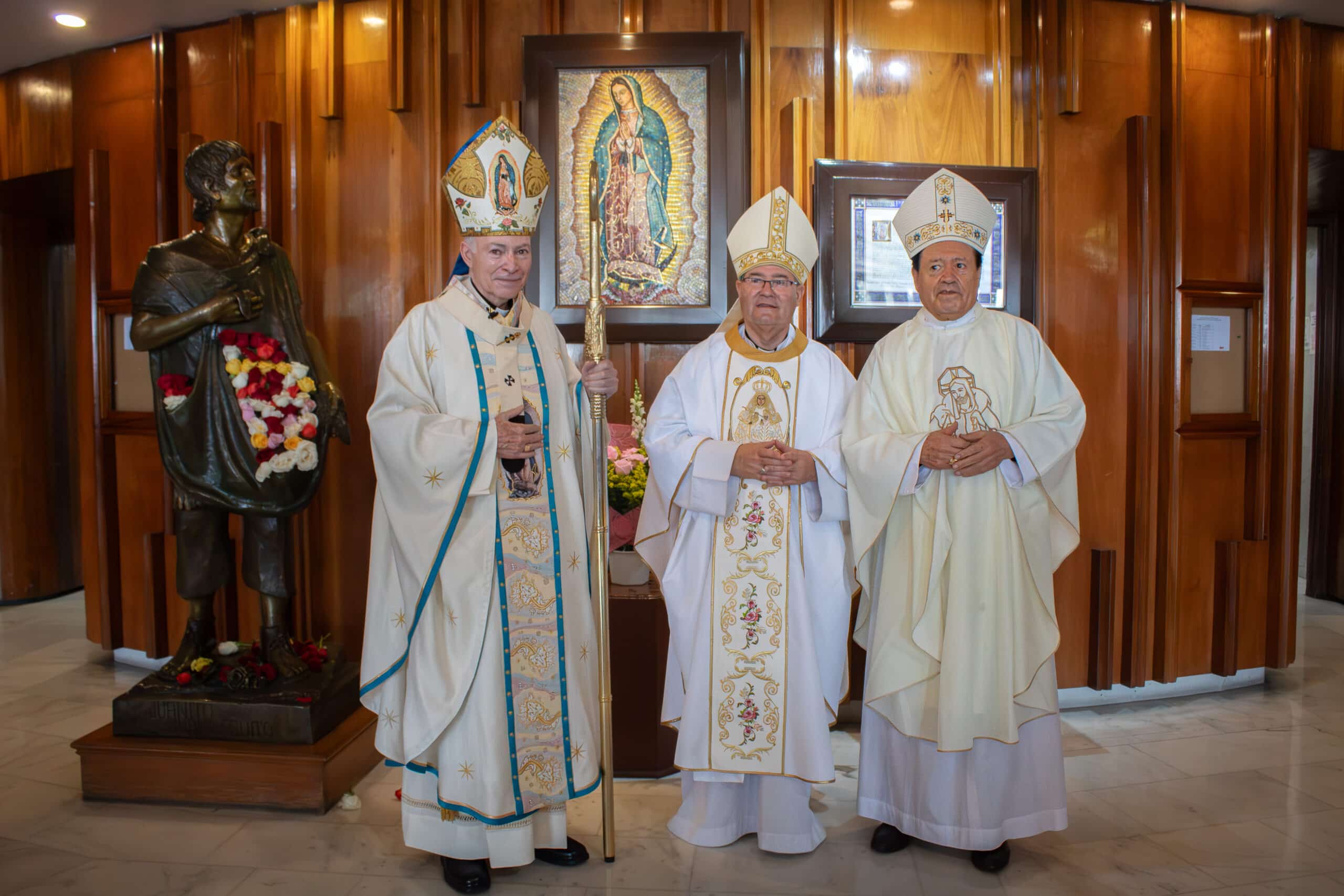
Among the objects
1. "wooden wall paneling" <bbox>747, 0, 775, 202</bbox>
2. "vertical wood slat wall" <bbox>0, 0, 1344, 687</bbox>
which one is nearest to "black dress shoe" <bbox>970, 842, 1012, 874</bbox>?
"vertical wood slat wall" <bbox>0, 0, 1344, 687</bbox>

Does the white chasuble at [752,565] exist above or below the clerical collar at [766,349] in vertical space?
below

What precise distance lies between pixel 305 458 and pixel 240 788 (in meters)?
1.24

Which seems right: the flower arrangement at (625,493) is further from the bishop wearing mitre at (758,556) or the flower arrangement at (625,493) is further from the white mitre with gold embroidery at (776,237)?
the white mitre with gold embroidery at (776,237)

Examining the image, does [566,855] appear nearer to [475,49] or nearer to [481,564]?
[481,564]

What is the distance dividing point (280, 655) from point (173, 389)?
3.69 ft

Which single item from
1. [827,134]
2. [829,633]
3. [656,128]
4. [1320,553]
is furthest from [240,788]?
[1320,553]

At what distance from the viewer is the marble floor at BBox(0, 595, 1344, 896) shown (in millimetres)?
2807

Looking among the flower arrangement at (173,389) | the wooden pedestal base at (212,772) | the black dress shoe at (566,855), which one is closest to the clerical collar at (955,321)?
the black dress shoe at (566,855)

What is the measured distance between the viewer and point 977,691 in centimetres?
284

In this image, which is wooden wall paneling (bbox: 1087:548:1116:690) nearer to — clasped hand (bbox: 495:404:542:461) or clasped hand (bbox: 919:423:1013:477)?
clasped hand (bbox: 919:423:1013:477)

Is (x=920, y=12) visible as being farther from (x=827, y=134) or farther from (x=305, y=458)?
(x=305, y=458)

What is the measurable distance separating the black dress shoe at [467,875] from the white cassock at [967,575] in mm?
1324

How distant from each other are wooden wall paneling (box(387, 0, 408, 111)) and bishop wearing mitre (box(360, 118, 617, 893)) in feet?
5.87

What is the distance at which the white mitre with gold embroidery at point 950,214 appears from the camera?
296 centimetres
